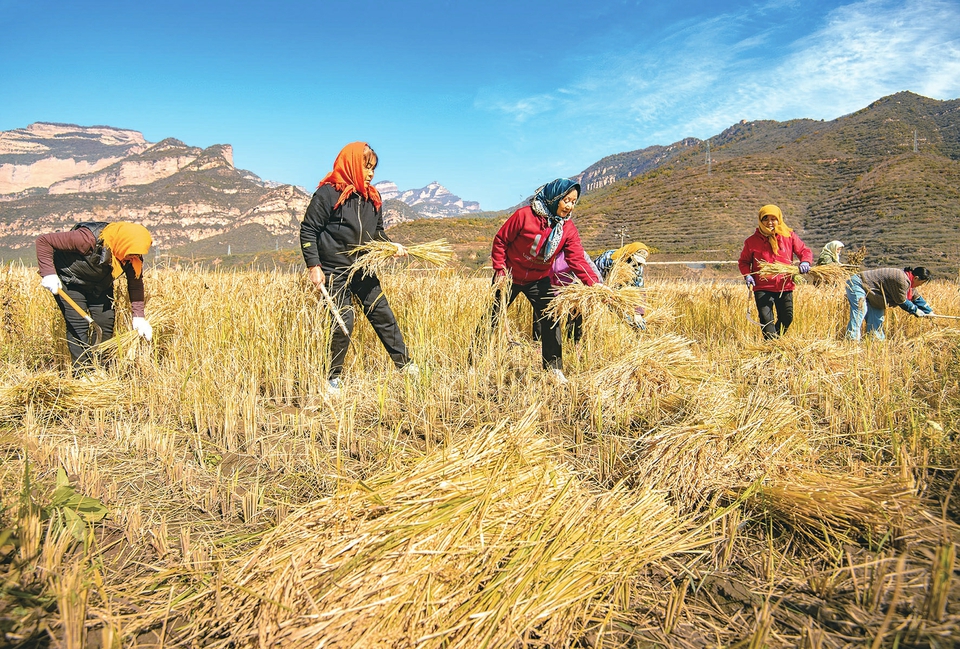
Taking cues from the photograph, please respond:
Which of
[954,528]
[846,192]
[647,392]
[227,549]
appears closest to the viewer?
[227,549]

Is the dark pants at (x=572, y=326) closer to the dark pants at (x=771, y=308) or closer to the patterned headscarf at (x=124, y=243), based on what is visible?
the dark pants at (x=771, y=308)

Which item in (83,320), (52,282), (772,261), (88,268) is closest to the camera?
(52,282)

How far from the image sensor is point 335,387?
307cm

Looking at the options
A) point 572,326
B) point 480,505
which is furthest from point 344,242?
point 480,505

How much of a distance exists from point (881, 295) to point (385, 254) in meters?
5.62

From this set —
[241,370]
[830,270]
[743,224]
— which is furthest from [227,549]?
[743,224]

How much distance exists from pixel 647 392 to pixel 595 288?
83 centimetres

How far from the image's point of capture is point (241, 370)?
9.81 feet

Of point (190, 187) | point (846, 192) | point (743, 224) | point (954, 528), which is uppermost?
point (190, 187)

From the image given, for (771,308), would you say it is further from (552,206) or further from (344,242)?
(344,242)

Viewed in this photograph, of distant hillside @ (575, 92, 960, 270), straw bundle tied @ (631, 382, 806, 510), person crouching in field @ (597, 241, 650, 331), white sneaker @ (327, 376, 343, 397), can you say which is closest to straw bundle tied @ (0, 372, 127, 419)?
white sneaker @ (327, 376, 343, 397)

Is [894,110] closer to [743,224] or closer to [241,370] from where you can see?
[743,224]

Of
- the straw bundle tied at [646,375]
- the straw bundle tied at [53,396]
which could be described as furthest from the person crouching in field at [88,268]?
the straw bundle tied at [646,375]

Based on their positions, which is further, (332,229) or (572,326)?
(572,326)
